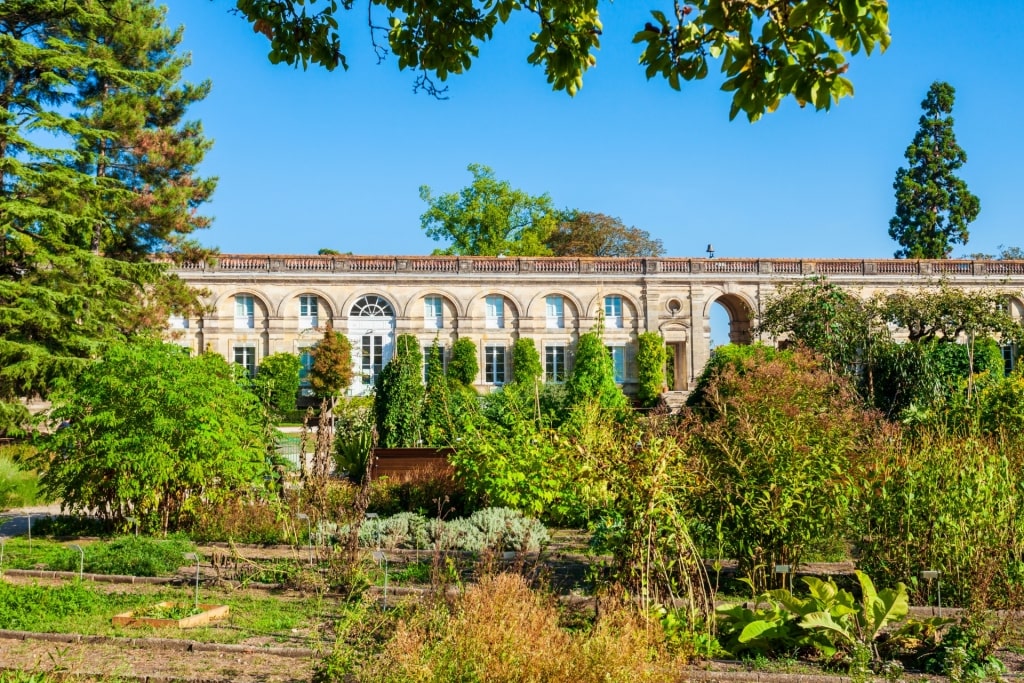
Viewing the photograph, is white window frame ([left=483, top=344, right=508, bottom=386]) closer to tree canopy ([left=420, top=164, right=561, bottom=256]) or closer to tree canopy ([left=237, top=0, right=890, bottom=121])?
tree canopy ([left=420, top=164, right=561, bottom=256])

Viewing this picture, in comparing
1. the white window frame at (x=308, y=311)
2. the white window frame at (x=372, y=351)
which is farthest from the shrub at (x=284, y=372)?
the white window frame at (x=372, y=351)

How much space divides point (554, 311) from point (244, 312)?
12.0 metres

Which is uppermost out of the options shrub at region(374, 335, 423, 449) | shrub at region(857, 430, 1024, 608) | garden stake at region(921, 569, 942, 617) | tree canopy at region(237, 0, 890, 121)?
tree canopy at region(237, 0, 890, 121)

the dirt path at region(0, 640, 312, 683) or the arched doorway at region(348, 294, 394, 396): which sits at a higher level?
the arched doorway at region(348, 294, 394, 396)

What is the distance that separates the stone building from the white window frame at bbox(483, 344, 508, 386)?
4 centimetres

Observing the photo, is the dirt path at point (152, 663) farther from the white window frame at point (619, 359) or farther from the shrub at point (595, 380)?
the white window frame at point (619, 359)

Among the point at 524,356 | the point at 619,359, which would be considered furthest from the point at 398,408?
the point at 619,359

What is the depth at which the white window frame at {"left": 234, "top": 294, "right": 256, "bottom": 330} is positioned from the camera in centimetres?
3384

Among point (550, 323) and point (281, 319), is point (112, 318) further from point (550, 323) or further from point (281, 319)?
point (550, 323)

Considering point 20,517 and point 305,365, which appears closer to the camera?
point 20,517

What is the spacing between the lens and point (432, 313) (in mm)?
34469

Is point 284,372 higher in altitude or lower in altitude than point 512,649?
higher

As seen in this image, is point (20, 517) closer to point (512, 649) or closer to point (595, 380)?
point (512, 649)

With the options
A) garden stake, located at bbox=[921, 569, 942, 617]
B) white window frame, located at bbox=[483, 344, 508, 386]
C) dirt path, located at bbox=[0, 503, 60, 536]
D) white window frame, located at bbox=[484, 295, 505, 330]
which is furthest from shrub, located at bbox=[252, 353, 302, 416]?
garden stake, located at bbox=[921, 569, 942, 617]
